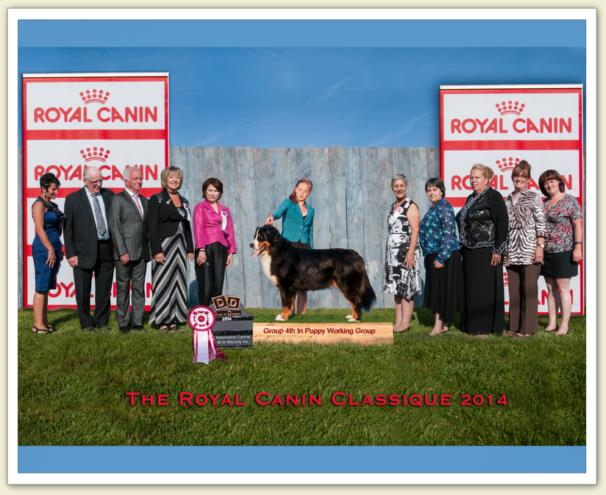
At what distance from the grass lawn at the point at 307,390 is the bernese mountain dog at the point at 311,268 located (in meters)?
0.70

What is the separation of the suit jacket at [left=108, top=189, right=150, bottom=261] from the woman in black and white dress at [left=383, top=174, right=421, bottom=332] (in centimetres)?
243

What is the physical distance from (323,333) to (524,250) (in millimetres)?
2110

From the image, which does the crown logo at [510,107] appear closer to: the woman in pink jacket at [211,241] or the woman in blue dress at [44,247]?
the woman in pink jacket at [211,241]

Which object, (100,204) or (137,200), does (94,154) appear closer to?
(100,204)

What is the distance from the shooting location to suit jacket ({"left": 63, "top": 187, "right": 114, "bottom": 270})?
5.61m

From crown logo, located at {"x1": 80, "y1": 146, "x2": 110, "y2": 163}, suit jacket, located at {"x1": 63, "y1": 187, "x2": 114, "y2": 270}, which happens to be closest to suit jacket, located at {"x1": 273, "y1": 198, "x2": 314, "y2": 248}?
suit jacket, located at {"x1": 63, "y1": 187, "x2": 114, "y2": 270}

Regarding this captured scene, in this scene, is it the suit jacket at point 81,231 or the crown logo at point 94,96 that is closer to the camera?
the suit jacket at point 81,231

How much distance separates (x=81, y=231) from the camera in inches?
221

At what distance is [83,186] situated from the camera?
19.3ft

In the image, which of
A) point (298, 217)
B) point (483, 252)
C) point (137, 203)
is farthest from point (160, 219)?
point (483, 252)

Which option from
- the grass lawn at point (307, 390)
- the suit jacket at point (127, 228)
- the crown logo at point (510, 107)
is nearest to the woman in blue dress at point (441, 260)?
the grass lawn at point (307, 390)

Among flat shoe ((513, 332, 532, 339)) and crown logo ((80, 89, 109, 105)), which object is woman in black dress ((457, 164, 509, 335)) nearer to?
flat shoe ((513, 332, 532, 339))

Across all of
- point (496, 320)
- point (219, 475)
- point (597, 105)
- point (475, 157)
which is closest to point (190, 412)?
point (219, 475)

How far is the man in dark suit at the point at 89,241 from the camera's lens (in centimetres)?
562
